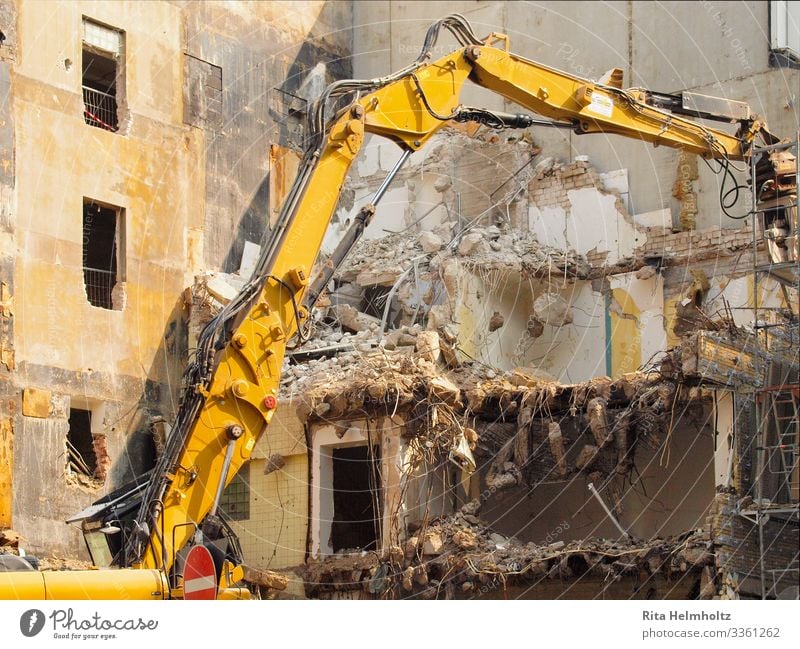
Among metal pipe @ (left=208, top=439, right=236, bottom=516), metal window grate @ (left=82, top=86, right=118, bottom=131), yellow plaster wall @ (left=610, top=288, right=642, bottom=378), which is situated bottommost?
metal pipe @ (left=208, top=439, right=236, bottom=516)

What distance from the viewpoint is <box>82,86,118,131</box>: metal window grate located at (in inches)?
1041

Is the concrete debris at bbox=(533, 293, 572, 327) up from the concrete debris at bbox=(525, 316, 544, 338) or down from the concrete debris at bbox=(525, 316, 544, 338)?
up

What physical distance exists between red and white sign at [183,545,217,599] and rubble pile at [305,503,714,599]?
296 inches

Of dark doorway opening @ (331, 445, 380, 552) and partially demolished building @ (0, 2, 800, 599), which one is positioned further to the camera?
dark doorway opening @ (331, 445, 380, 552)

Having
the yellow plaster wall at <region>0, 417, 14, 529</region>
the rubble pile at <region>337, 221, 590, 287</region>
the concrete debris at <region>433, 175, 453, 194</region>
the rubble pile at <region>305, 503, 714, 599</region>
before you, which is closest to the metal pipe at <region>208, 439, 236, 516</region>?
the rubble pile at <region>305, 503, 714, 599</region>

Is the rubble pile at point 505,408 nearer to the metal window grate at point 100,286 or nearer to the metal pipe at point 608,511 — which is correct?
the metal pipe at point 608,511

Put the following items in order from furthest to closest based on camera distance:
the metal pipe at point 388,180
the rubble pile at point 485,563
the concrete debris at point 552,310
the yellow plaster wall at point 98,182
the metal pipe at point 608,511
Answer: the concrete debris at point 552,310 < the yellow plaster wall at point 98,182 < the metal pipe at point 608,511 < the rubble pile at point 485,563 < the metal pipe at point 388,180

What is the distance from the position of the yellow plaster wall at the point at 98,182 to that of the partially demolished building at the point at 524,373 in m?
0.34

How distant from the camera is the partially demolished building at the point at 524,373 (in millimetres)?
21766

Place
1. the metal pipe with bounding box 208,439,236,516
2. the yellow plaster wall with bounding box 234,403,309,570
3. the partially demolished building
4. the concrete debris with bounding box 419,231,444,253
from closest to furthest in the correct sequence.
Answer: the metal pipe with bounding box 208,439,236,516 < the partially demolished building < the yellow plaster wall with bounding box 234,403,309,570 < the concrete debris with bounding box 419,231,444,253

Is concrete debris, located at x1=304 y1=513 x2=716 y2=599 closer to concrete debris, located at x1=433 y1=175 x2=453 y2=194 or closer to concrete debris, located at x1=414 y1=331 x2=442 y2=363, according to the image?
concrete debris, located at x1=414 y1=331 x2=442 y2=363

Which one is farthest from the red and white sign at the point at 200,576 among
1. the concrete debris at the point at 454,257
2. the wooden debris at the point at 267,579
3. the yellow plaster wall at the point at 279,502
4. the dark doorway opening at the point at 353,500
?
the concrete debris at the point at 454,257

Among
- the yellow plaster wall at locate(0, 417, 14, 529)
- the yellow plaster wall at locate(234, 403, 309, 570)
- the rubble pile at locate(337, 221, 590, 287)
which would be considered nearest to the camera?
the yellow plaster wall at locate(0, 417, 14, 529)

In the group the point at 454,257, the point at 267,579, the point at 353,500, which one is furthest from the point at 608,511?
the point at 454,257
